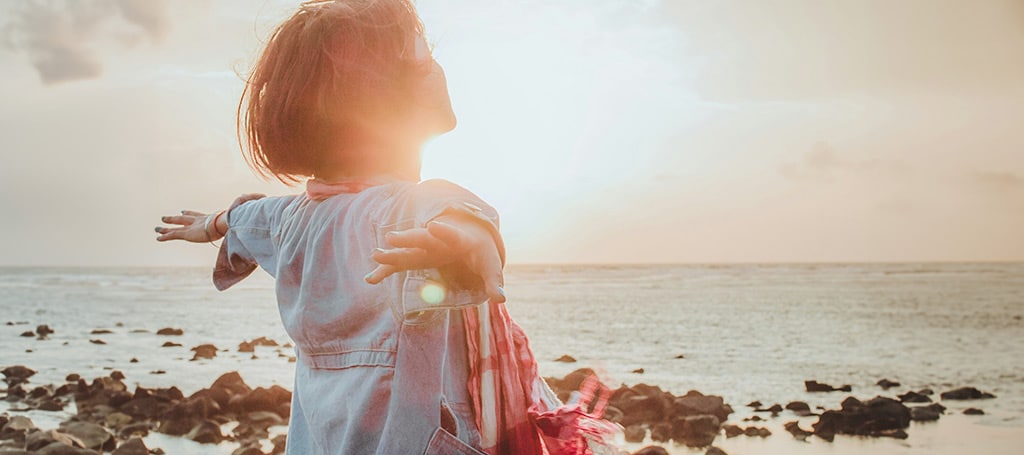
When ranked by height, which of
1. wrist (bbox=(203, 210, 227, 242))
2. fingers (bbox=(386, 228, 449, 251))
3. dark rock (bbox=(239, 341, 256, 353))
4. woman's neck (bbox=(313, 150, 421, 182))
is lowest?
dark rock (bbox=(239, 341, 256, 353))

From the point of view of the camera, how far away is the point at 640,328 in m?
15.7

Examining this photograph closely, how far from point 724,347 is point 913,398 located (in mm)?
4306

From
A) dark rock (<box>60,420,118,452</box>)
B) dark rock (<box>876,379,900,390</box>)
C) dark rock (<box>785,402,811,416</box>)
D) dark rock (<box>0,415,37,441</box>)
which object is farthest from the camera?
dark rock (<box>876,379,900,390</box>)

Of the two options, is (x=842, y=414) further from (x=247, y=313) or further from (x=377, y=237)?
(x=247, y=313)

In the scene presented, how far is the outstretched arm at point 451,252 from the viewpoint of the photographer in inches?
47.2

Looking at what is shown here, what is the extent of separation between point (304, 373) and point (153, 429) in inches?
229

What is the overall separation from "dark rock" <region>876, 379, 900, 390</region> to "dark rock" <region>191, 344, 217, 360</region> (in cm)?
879

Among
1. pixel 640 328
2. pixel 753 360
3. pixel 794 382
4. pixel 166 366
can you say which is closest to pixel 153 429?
pixel 166 366

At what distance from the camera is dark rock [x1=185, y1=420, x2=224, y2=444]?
6371mm

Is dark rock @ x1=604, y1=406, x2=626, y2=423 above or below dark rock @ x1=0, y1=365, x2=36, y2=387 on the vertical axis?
above

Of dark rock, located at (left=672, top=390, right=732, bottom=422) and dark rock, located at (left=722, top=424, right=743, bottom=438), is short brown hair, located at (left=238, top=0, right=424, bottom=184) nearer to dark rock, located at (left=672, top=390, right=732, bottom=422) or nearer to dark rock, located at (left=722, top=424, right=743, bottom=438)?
dark rock, located at (left=722, top=424, right=743, bottom=438)

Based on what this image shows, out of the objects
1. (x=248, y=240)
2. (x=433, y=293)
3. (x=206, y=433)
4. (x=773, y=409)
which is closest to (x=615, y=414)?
(x=773, y=409)

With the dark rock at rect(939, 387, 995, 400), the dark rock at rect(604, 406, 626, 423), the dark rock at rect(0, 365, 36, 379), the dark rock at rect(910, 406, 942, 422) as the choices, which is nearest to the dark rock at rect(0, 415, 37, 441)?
the dark rock at rect(0, 365, 36, 379)

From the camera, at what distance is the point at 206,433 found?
6.45m
